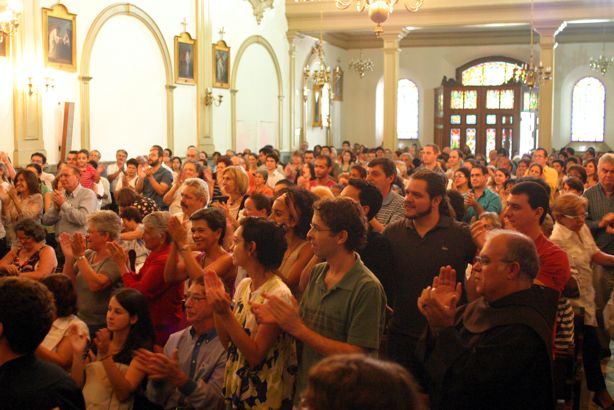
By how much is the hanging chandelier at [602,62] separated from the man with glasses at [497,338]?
22.9 metres

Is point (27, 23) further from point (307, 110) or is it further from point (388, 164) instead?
point (307, 110)

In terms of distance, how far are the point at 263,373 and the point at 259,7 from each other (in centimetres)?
1860

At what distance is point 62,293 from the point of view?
4562 millimetres

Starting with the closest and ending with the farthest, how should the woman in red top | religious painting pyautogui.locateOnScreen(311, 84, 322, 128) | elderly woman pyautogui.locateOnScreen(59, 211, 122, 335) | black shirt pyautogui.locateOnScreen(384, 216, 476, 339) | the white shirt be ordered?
black shirt pyautogui.locateOnScreen(384, 216, 476, 339) < elderly woman pyautogui.locateOnScreen(59, 211, 122, 335) < the white shirt < the woman in red top < religious painting pyautogui.locateOnScreen(311, 84, 322, 128)

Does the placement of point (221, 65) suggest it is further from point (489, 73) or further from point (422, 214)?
point (422, 214)

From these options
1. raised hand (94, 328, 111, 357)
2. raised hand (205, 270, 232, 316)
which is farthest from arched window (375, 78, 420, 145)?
raised hand (205, 270, 232, 316)

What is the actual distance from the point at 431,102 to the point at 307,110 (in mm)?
5684

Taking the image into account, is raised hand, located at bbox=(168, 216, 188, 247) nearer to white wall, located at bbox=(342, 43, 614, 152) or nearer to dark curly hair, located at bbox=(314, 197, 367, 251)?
dark curly hair, located at bbox=(314, 197, 367, 251)

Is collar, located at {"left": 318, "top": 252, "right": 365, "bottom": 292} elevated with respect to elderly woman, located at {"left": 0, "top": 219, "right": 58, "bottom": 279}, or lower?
elevated

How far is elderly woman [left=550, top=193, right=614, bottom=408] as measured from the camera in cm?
579

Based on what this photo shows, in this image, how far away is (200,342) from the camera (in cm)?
414

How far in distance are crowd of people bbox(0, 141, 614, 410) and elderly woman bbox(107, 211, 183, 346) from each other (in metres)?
0.01

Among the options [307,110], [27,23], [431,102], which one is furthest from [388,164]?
[431,102]

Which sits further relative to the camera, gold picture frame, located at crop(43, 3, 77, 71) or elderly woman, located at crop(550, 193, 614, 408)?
gold picture frame, located at crop(43, 3, 77, 71)
